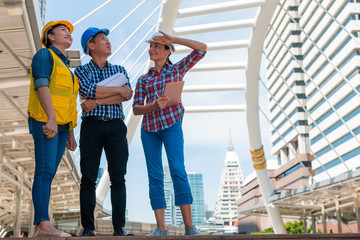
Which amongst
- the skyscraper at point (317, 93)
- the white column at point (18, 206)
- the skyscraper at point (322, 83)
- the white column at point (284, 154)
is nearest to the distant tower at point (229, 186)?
the skyscraper at point (317, 93)

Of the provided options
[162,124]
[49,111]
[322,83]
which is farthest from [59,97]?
[322,83]

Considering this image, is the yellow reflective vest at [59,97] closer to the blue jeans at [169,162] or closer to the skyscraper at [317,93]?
the blue jeans at [169,162]

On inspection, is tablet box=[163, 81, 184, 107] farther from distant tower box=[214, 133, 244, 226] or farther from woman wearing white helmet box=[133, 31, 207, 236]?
distant tower box=[214, 133, 244, 226]

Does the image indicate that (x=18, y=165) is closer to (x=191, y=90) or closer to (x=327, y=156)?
(x=191, y=90)

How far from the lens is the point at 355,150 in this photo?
5562 cm

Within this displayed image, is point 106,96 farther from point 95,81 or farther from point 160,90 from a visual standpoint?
point 160,90

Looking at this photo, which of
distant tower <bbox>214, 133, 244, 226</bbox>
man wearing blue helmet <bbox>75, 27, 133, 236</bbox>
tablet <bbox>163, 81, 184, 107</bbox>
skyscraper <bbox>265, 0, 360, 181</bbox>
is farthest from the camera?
distant tower <bbox>214, 133, 244, 226</bbox>

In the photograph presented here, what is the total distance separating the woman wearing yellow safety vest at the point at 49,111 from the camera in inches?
130

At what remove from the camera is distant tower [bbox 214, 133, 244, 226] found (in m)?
169

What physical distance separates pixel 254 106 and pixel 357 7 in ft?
156

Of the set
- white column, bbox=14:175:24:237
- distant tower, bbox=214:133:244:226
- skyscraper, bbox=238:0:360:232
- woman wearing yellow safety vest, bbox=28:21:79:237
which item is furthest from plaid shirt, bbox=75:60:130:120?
distant tower, bbox=214:133:244:226

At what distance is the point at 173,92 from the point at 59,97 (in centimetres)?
96

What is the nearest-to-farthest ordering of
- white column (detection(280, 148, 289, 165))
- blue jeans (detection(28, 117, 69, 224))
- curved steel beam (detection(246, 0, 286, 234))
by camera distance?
blue jeans (detection(28, 117, 69, 224)), curved steel beam (detection(246, 0, 286, 234)), white column (detection(280, 148, 289, 165))

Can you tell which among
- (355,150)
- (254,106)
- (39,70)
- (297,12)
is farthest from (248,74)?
(297,12)
